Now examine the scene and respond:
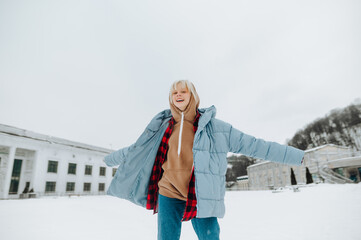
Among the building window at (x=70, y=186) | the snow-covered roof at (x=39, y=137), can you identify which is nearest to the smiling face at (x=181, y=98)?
→ the snow-covered roof at (x=39, y=137)

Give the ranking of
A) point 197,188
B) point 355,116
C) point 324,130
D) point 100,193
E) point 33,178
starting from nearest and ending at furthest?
point 197,188, point 33,178, point 100,193, point 355,116, point 324,130

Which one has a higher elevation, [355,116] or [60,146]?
[355,116]

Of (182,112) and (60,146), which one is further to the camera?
(60,146)

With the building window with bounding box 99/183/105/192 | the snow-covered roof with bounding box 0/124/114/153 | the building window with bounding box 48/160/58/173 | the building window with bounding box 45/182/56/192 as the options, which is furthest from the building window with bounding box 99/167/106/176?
the building window with bounding box 45/182/56/192

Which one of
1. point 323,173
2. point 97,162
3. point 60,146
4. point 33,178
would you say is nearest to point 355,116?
point 323,173

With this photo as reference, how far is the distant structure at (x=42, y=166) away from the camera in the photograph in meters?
22.7

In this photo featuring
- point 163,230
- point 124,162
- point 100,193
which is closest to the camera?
point 163,230

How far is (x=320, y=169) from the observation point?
75.9ft

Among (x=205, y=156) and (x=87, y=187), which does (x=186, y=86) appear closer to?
(x=205, y=156)

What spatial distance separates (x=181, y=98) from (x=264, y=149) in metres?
0.94

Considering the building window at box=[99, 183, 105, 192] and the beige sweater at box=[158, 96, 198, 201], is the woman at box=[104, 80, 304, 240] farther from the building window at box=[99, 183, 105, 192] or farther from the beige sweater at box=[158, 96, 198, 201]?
the building window at box=[99, 183, 105, 192]

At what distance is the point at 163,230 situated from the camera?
182 cm

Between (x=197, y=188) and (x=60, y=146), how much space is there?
30780mm

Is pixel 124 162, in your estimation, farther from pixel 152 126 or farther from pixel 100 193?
pixel 100 193
